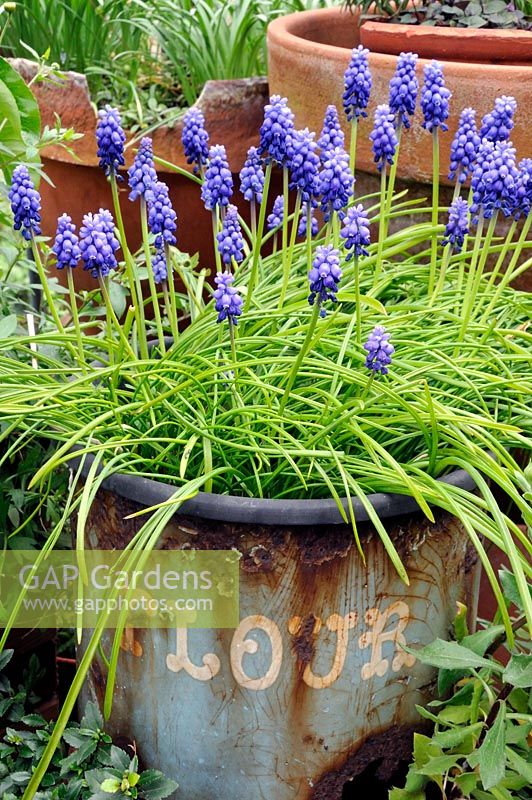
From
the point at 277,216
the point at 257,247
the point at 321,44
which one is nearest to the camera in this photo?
the point at 257,247

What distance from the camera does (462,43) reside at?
216 centimetres

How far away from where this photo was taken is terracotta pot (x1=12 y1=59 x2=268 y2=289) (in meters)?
2.72

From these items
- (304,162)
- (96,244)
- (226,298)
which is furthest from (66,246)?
(304,162)

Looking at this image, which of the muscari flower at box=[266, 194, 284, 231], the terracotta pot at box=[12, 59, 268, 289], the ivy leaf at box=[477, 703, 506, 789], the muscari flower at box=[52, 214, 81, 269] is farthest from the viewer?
the terracotta pot at box=[12, 59, 268, 289]

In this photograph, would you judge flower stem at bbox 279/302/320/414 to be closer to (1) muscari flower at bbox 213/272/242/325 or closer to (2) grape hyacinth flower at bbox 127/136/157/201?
(1) muscari flower at bbox 213/272/242/325

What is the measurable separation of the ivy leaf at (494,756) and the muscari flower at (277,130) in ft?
2.73

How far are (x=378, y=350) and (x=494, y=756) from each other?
52 cm

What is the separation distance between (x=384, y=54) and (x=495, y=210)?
30.6 inches

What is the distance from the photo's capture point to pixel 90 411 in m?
1.54

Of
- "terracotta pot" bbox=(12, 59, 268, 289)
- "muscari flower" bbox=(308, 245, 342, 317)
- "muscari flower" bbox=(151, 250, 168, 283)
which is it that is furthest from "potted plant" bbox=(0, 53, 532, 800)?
"terracotta pot" bbox=(12, 59, 268, 289)

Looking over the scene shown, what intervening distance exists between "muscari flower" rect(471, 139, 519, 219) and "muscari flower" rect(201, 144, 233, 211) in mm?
375

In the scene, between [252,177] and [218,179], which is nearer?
[218,179]

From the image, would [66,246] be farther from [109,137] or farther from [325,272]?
[325,272]

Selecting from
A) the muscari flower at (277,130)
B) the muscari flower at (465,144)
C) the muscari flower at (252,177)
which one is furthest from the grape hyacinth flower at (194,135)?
the muscari flower at (465,144)
